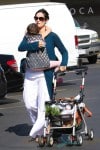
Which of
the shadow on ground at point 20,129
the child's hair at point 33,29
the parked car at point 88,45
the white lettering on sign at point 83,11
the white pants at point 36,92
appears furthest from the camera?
the white lettering on sign at point 83,11

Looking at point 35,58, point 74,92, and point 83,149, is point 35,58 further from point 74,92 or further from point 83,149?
point 74,92

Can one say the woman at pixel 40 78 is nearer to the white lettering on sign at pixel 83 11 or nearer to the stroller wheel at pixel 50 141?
the stroller wheel at pixel 50 141

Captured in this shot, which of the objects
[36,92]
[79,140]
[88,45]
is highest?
[36,92]

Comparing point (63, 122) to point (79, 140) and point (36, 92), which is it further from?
point (36, 92)

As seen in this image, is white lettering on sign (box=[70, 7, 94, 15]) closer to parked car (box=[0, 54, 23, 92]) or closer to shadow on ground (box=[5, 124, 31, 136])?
parked car (box=[0, 54, 23, 92])

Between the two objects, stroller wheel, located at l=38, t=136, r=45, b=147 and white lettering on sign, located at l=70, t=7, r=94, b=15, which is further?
white lettering on sign, located at l=70, t=7, r=94, b=15

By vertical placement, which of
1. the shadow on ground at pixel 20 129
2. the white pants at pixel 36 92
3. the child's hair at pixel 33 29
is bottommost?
the shadow on ground at pixel 20 129

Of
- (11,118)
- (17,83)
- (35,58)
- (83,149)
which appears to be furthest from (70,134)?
(17,83)

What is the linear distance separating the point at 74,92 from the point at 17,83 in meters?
1.46

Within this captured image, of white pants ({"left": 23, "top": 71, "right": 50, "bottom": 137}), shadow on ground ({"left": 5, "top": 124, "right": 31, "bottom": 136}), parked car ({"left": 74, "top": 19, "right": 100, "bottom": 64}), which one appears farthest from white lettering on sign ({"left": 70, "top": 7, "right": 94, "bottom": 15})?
white pants ({"left": 23, "top": 71, "right": 50, "bottom": 137})

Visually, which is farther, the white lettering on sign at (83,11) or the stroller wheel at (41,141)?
the white lettering on sign at (83,11)

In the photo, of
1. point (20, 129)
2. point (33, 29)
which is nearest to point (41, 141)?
point (33, 29)

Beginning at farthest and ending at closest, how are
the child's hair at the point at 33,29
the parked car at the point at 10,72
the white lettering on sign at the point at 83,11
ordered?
the white lettering on sign at the point at 83,11 → the parked car at the point at 10,72 → the child's hair at the point at 33,29

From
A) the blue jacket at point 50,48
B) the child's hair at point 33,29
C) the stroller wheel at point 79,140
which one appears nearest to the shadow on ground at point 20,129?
the blue jacket at point 50,48
